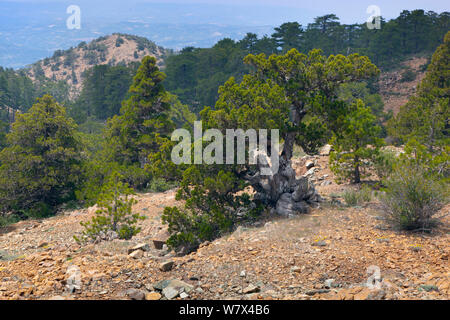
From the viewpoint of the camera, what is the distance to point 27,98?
156ft

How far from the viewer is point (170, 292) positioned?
5.77 metres

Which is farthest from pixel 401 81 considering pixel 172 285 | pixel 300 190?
pixel 172 285

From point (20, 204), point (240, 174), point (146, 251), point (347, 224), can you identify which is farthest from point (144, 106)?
point (347, 224)

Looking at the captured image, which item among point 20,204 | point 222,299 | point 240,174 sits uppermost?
point 240,174

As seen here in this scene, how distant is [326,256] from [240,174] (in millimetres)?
4163

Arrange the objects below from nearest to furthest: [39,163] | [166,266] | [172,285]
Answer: [172,285], [166,266], [39,163]

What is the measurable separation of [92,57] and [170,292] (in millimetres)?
82084

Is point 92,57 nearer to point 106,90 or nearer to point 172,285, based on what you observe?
point 106,90

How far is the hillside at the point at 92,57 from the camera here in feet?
250

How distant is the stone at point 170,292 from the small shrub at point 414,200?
491cm

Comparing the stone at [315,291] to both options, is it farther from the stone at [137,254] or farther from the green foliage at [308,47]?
the green foliage at [308,47]

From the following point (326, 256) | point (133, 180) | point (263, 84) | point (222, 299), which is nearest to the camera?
point (222, 299)

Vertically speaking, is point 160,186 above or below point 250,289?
below

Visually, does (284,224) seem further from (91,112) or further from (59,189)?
(91,112)
